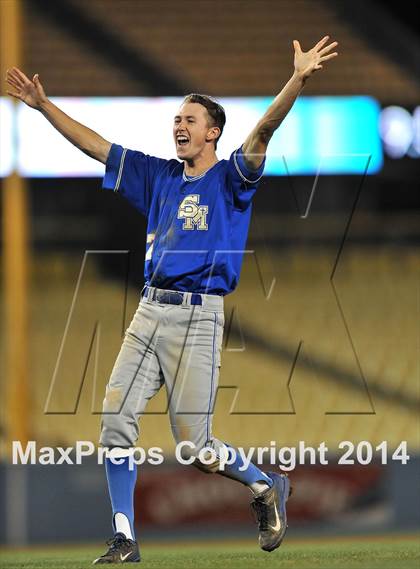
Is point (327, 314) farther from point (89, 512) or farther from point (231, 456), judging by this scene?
point (231, 456)

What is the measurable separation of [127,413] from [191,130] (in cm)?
116

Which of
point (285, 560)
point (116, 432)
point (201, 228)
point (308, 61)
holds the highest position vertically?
point (308, 61)

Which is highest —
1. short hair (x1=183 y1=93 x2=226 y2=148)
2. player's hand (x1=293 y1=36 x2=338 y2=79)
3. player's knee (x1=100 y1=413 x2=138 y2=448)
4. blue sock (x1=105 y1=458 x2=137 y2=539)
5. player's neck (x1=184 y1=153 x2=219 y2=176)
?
player's hand (x1=293 y1=36 x2=338 y2=79)

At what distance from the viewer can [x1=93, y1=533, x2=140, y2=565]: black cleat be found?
4.64 metres

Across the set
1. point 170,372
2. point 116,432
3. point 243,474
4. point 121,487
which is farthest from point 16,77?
point 243,474

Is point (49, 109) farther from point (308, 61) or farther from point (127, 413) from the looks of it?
point (127, 413)

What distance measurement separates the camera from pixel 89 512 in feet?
30.0

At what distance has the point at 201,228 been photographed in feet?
15.6

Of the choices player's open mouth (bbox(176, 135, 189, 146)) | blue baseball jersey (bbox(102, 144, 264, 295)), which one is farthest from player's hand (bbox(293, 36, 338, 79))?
player's open mouth (bbox(176, 135, 189, 146))

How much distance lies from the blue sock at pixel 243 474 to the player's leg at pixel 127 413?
1.30 feet

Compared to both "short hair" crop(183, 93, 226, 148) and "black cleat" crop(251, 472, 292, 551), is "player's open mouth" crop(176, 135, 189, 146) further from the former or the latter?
"black cleat" crop(251, 472, 292, 551)

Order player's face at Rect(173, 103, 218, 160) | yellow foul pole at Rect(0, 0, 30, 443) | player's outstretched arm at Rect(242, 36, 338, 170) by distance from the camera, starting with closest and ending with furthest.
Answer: player's outstretched arm at Rect(242, 36, 338, 170) → player's face at Rect(173, 103, 218, 160) → yellow foul pole at Rect(0, 0, 30, 443)

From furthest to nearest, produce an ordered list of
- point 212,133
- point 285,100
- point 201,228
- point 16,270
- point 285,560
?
point 16,270, point 285,560, point 212,133, point 201,228, point 285,100

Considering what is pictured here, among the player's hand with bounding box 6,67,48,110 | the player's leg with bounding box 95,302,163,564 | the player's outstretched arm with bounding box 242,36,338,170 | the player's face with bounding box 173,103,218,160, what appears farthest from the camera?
the player's hand with bounding box 6,67,48,110
